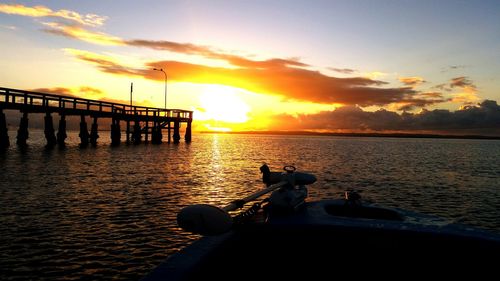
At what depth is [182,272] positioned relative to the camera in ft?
16.7

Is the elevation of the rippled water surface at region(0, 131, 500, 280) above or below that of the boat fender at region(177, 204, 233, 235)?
below

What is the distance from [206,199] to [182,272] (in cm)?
1323

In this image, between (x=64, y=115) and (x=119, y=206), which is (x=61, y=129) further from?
(x=119, y=206)

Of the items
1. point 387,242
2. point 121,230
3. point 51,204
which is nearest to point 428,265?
point 387,242

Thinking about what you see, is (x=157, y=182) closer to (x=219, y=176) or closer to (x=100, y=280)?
(x=219, y=176)

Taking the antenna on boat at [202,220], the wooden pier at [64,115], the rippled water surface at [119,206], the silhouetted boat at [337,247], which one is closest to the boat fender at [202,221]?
the antenna on boat at [202,220]

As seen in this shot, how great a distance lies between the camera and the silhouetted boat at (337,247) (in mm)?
6344

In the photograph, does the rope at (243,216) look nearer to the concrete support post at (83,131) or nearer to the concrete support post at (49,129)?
the concrete support post at (49,129)

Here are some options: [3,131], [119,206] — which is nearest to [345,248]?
[119,206]

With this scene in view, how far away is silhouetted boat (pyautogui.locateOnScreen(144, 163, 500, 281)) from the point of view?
634cm

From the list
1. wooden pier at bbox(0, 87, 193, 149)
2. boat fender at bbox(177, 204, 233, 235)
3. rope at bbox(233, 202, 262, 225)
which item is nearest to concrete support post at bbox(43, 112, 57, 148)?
wooden pier at bbox(0, 87, 193, 149)

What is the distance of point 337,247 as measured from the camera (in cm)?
689

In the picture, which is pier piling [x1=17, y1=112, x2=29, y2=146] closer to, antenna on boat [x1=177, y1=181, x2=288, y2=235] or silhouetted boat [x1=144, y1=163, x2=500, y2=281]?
silhouetted boat [x1=144, y1=163, x2=500, y2=281]

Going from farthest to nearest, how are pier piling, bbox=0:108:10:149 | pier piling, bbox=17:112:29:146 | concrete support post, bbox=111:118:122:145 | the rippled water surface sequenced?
concrete support post, bbox=111:118:122:145 < pier piling, bbox=17:112:29:146 < pier piling, bbox=0:108:10:149 < the rippled water surface
